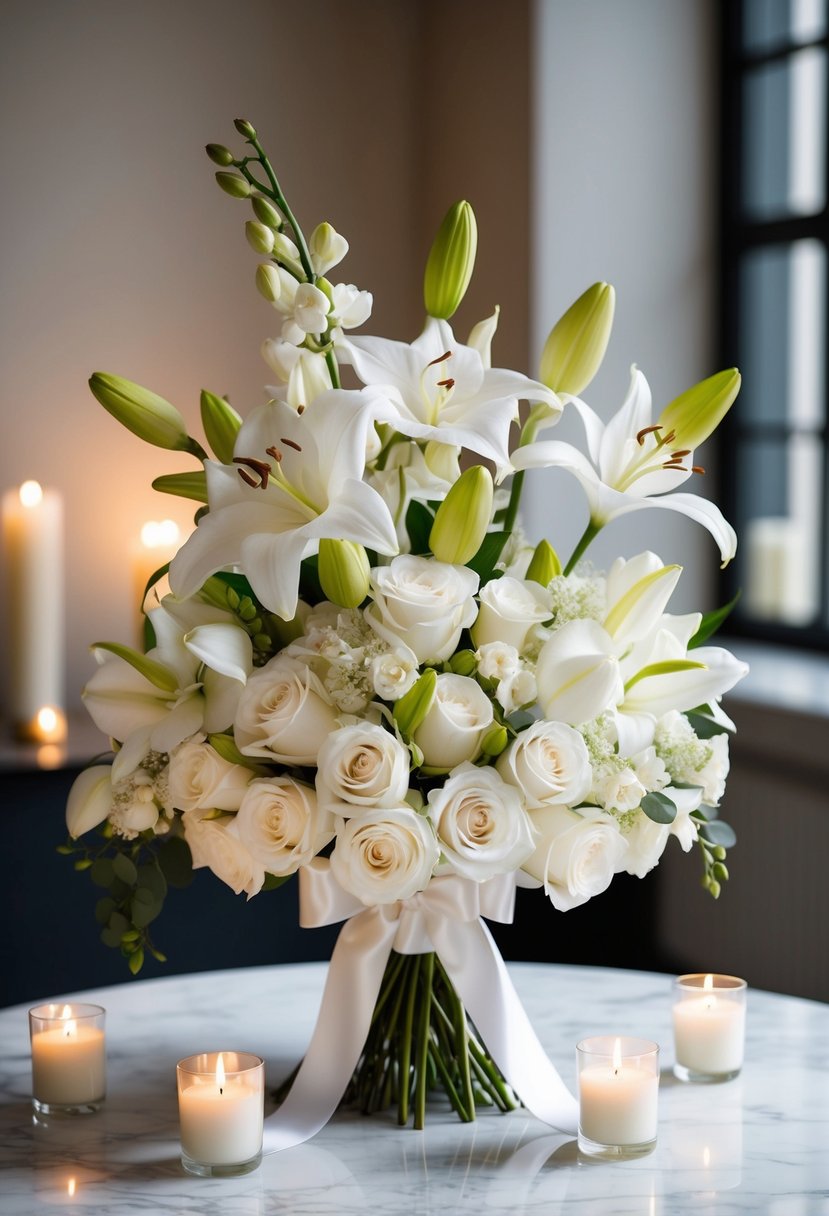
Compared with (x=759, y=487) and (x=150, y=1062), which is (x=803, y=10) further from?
(x=150, y=1062)

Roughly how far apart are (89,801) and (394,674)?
28cm

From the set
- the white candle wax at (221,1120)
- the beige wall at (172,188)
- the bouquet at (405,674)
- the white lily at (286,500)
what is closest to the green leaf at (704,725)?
the bouquet at (405,674)

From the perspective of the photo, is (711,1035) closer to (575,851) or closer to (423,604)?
(575,851)

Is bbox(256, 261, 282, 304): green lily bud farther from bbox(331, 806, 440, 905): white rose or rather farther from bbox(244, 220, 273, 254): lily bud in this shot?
bbox(331, 806, 440, 905): white rose

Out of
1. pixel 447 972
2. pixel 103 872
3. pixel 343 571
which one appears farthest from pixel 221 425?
pixel 447 972

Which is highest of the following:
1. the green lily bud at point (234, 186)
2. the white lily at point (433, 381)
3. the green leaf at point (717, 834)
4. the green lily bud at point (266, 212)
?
the green lily bud at point (234, 186)

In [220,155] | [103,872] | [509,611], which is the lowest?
[103,872]

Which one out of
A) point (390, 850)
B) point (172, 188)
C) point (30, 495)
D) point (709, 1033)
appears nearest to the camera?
point (390, 850)

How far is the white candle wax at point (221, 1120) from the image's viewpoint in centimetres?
107

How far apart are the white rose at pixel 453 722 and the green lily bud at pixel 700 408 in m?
0.26

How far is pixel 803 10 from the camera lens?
3102mm

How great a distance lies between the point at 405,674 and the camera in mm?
1070

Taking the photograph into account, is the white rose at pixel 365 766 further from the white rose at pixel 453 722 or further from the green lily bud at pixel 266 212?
the green lily bud at pixel 266 212

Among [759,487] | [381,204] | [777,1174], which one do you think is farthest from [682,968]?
[777,1174]
